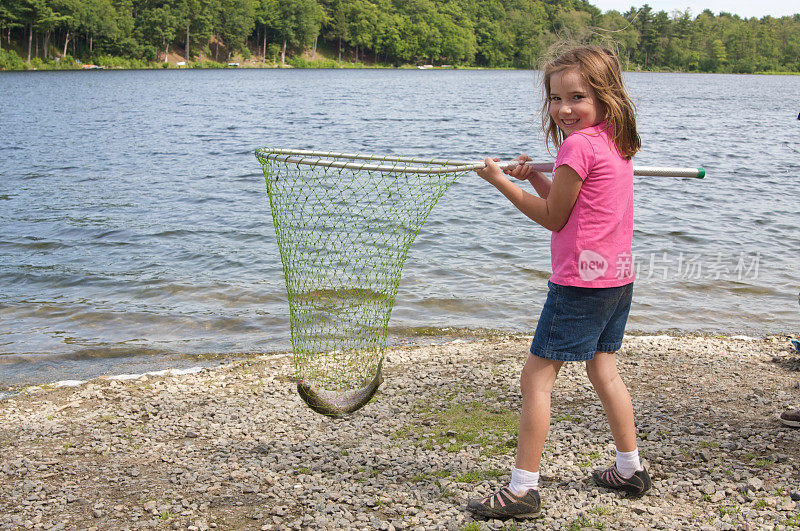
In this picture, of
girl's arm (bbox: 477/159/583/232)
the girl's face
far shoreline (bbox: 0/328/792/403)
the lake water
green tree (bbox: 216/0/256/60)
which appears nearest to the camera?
girl's arm (bbox: 477/159/583/232)

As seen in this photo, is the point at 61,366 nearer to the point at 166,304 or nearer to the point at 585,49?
the point at 166,304

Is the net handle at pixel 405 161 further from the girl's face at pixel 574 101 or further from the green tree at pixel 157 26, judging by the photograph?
the green tree at pixel 157 26

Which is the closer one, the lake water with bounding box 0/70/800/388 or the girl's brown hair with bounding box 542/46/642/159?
the girl's brown hair with bounding box 542/46/642/159

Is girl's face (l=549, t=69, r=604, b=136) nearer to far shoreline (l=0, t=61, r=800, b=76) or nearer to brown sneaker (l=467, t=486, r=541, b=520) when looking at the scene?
brown sneaker (l=467, t=486, r=541, b=520)

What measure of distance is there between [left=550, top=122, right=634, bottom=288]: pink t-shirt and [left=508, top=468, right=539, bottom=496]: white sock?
1.13 meters

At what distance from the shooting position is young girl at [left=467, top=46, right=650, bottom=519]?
12.0ft

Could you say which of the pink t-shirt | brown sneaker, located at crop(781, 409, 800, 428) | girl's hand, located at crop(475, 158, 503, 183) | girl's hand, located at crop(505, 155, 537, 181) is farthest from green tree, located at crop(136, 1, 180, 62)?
the pink t-shirt

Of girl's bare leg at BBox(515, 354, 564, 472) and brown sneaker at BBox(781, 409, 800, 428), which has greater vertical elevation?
girl's bare leg at BBox(515, 354, 564, 472)

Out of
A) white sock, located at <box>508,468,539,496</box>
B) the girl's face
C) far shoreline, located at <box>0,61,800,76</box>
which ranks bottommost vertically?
white sock, located at <box>508,468,539,496</box>

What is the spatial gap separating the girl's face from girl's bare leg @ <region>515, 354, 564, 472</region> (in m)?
1.32

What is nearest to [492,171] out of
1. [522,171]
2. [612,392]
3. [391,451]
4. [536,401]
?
[522,171]

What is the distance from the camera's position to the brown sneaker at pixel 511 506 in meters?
3.95

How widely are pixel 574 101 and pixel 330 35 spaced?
145595 millimetres

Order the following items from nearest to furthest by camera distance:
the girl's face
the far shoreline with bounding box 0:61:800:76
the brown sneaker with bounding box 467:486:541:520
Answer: the girl's face, the brown sneaker with bounding box 467:486:541:520, the far shoreline with bounding box 0:61:800:76
